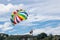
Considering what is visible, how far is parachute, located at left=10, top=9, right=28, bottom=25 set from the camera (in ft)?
300

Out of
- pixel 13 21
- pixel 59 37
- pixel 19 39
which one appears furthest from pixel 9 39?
pixel 13 21

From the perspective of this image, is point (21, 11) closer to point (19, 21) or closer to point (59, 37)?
point (19, 21)

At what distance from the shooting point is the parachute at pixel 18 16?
91.6 m

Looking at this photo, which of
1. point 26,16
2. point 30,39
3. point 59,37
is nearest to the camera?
point 26,16

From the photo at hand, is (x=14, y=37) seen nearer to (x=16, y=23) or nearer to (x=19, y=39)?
(x=19, y=39)

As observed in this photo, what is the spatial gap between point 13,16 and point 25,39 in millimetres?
87071

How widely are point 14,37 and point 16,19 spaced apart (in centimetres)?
8809

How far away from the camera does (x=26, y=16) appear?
90875 millimetres

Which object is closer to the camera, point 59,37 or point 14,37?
point 59,37

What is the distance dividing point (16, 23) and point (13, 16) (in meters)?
1.91

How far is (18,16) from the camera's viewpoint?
93.1 meters

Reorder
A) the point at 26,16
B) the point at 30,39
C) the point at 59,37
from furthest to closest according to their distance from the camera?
the point at 30,39
the point at 59,37
the point at 26,16

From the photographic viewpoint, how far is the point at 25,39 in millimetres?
179375

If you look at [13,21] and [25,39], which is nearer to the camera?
[13,21]
